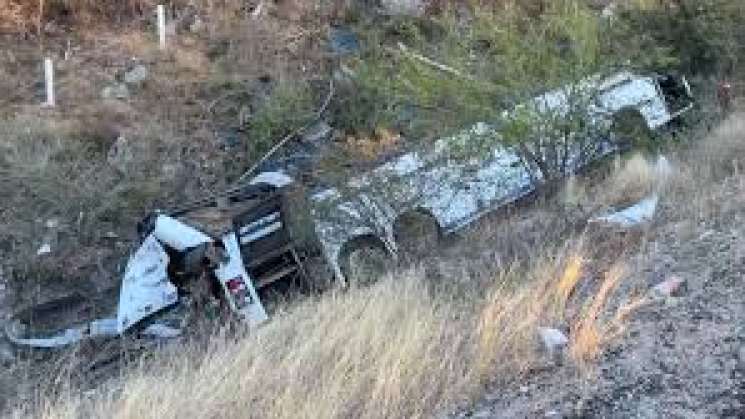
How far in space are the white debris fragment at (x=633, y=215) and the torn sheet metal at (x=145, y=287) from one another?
12.3 feet

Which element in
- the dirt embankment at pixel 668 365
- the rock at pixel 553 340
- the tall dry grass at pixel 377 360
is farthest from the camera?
the rock at pixel 553 340

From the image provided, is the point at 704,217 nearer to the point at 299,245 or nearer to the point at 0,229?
the point at 299,245

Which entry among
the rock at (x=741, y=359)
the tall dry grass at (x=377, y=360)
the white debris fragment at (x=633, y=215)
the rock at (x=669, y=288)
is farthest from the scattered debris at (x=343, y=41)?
the rock at (x=741, y=359)

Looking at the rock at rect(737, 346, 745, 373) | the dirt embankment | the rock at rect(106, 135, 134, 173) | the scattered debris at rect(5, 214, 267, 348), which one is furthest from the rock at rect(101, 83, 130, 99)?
the rock at rect(737, 346, 745, 373)

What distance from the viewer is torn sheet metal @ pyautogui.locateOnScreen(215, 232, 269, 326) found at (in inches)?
336

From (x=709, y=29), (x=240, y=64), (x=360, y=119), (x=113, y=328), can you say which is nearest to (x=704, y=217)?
(x=113, y=328)

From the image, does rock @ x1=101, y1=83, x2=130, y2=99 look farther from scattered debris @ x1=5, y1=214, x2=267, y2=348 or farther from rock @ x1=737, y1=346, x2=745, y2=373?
rock @ x1=737, y1=346, x2=745, y2=373

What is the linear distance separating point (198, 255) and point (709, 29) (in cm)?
723

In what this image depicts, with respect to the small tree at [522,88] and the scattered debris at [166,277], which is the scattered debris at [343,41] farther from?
the scattered debris at [166,277]

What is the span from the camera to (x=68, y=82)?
15445mm

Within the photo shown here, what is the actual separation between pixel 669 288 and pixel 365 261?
14.3ft

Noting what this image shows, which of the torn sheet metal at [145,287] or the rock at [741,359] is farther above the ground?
the torn sheet metal at [145,287]

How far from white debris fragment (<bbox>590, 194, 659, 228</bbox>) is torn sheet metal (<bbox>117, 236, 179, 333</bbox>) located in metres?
3.75

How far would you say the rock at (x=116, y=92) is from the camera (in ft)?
49.9
